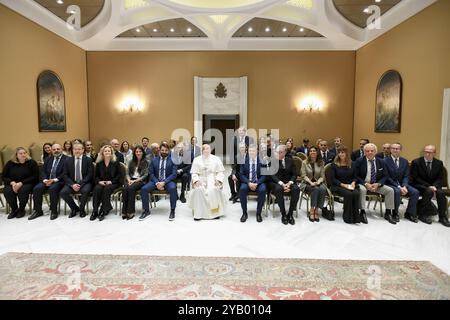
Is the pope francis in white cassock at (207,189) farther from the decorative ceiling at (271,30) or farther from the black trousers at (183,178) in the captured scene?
the decorative ceiling at (271,30)

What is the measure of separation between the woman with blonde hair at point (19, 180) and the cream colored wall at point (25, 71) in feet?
7.31

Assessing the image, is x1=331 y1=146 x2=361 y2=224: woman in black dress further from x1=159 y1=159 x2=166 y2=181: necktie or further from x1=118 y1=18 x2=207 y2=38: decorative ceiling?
x1=118 y1=18 x2=207 y2=38: decorative ceiling

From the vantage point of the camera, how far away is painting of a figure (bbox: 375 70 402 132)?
8.52m

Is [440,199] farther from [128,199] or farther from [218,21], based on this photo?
[218,21]

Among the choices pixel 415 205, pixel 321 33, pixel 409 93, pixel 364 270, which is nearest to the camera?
pixel 364 270

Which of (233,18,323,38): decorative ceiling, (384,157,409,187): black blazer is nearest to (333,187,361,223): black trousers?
(384,157,409,187): black blazer

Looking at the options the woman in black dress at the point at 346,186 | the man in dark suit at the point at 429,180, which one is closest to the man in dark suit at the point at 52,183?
the woman in black dress at the point at 346,186

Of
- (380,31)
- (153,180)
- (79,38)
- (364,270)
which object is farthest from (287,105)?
(364,270)

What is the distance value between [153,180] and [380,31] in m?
8.86

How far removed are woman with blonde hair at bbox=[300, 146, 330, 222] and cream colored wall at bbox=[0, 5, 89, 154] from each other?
304 inches

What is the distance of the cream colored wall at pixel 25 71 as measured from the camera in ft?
24.7

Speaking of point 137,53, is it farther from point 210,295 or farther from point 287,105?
point 210,295

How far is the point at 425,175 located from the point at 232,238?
13.6ft

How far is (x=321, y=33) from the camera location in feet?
33.7
